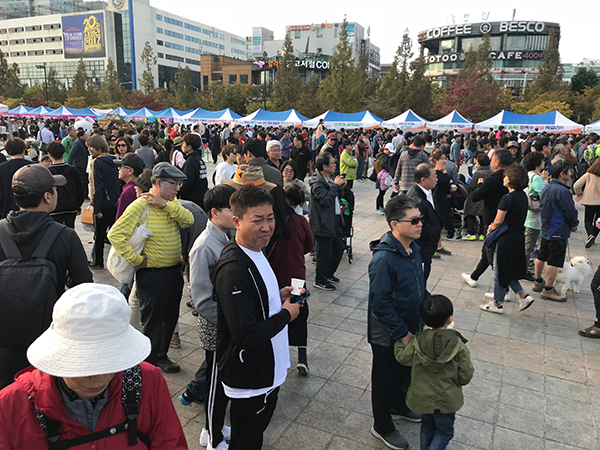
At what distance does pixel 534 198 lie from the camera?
20.6 feet

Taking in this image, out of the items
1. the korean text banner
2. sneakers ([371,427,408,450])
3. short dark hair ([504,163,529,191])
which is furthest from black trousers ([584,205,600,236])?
the korean text banner

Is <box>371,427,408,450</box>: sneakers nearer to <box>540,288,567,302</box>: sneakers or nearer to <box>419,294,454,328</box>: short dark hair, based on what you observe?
<box>419,294,454,328</box>: short dark hair

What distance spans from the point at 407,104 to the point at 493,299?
142ft

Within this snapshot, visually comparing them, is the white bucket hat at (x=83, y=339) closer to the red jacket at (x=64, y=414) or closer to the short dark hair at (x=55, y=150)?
the red jacket at (x=64, y=414)

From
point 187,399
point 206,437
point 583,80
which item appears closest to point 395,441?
point 206,437

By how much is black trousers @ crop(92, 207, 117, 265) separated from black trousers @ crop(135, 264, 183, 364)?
294cm

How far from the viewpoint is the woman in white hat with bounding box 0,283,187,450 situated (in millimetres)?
1378

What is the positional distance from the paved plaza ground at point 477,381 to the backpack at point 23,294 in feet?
4.67

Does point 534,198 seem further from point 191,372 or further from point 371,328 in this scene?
point 191,372

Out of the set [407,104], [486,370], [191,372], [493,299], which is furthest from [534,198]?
[407,104]

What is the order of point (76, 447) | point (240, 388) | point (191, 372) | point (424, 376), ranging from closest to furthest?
point (76, 447) → point (240, 388) → point (424, 376) → point (191, 372)

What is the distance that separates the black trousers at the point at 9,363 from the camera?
241cm

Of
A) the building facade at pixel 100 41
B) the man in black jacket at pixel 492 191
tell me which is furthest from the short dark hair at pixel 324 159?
the building facade at pixel 100 41

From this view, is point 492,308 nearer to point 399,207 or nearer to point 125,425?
point 399,207
